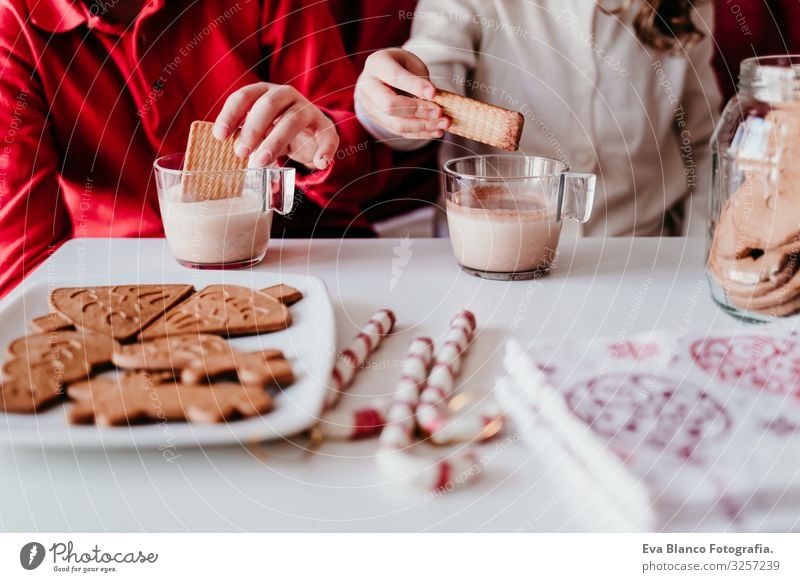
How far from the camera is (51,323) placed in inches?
15.5

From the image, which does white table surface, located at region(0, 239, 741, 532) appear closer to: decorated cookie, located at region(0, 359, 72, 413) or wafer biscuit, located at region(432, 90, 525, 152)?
decorated cookie, located at region(0, 359, 72, 413)

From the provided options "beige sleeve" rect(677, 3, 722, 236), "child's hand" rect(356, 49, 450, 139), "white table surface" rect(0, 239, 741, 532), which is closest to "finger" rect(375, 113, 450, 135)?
"child's hand" rect(356, 49, 450, 139)

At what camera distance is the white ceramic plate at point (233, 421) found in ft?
0.97

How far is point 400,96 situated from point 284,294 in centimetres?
20

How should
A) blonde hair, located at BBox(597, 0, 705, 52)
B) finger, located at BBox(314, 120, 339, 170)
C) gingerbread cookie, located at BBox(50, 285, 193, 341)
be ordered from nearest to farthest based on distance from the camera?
gingerbread cookie, located at BBox(50, 285, 193, 341) → finger, located at BBox(314, 120, 339, 170) → blonde hair, located at BBox(597, 0, 705, 52)

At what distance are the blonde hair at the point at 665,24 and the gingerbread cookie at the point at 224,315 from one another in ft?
1.60

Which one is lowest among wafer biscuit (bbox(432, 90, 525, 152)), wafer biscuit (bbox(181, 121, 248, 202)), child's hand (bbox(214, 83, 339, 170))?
wafer biscuit (bbox(181, 121, 248, 202))

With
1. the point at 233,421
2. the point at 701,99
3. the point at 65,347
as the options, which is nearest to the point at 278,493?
the point at 233,421

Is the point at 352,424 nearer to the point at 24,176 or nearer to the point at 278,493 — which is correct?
the point at 278,493

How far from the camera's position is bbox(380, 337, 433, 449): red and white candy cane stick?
1.03 feet

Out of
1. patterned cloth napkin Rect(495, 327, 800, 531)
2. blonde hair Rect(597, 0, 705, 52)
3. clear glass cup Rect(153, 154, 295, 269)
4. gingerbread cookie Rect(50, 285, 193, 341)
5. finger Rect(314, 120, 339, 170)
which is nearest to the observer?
patterned cloth napkin Rect(495, 327, 800, 531)

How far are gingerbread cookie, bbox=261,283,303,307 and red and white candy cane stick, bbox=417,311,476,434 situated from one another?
0.10 meters

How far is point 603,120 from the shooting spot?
0.73 meters
